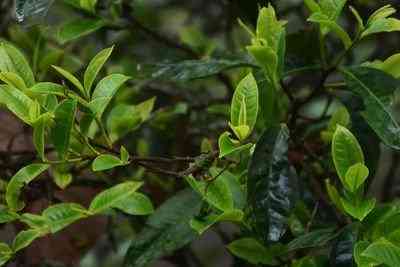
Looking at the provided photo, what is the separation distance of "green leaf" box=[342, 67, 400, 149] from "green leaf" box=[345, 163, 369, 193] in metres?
0.06

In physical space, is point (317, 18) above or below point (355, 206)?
above

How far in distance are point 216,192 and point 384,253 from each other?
23 cm

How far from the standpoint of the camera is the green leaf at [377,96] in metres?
0.95

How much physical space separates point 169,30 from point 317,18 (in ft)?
4.77

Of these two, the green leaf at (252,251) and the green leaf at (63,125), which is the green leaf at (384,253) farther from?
the green leaf at (63,125)

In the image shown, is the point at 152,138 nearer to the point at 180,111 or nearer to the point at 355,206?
the point at 180,111

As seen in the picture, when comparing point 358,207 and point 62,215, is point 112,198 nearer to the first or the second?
point 62,215

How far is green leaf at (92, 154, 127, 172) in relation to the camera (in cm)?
91

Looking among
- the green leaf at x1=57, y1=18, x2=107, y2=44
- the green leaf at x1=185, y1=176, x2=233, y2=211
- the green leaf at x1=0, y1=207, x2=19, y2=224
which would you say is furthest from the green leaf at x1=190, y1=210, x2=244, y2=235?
the green leaf at x1=57, y1=18, x2=107, y2=44

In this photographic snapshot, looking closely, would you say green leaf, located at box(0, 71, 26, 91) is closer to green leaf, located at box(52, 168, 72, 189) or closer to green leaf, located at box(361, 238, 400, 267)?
green leaf, located at box(52, 168, 72, 189)

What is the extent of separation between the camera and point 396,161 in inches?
Result: 69.3

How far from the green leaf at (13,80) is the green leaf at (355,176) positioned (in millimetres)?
406

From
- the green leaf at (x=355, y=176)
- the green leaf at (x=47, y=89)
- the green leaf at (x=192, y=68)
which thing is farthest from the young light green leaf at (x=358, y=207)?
the green leaf at (x=47, y=89)

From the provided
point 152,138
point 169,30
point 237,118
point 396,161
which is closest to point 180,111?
point 152,138
